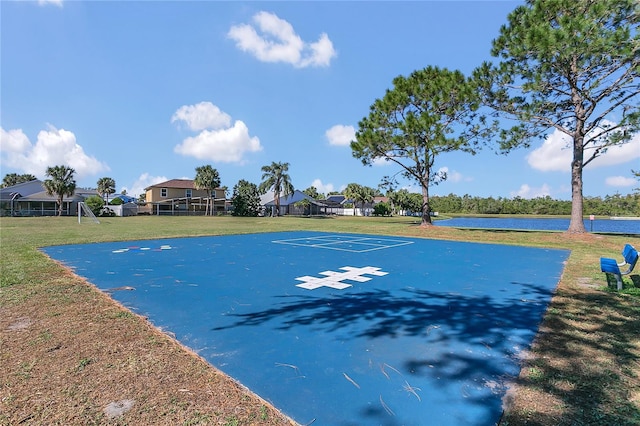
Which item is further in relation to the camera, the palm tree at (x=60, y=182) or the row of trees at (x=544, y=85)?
the palm tree at (x=60, y=182)

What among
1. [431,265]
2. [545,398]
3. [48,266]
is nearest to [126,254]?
[48,266]

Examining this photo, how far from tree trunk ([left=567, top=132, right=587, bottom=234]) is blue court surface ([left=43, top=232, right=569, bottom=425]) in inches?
336

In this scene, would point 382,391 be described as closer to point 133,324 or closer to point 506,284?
point 133,324

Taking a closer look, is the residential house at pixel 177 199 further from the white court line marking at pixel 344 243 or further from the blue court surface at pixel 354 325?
the blue court surface at pixel 354 325

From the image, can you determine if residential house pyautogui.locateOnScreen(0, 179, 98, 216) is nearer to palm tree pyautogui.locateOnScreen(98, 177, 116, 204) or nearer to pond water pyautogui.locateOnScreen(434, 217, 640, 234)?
palm tree pyautogui.locateOnScreen(98, 177, 116, 204)

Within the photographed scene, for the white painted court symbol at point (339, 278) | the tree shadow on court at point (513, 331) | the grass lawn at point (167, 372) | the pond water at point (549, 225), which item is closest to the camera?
the grass lawn at point (167, 372)

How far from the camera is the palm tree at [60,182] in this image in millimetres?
45250

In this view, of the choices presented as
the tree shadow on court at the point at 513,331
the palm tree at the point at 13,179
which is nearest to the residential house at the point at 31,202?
the palm tree at the point at 13,179

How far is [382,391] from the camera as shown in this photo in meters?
2.87

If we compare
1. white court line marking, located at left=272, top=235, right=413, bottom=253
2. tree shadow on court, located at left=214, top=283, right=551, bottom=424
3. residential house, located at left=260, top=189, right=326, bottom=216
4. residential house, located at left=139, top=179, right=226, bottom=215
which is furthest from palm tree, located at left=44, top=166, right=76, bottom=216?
tree shadow on court, located at left=214, top=283, right=551, bottom=424

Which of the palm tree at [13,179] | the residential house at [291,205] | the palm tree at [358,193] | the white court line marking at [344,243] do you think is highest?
the palm tree at [13,179]

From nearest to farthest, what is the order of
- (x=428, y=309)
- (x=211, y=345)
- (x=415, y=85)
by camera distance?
(x=211, y=345), (x=428, y=309), (x=415, y=85)

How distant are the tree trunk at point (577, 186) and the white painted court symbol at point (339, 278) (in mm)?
13276

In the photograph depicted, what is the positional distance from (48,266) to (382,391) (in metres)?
9.52
